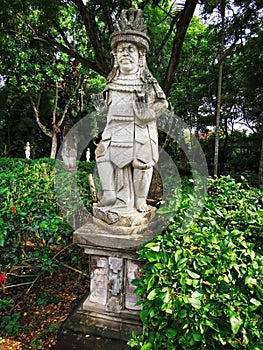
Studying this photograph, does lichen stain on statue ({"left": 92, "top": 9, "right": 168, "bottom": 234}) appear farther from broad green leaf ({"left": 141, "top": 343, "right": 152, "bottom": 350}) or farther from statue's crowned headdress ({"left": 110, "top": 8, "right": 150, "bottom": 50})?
broad green leaf ({"left": 141, "top": 343, "right": 152, "bottom": 350})

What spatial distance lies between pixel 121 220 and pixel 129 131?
77 centimetres

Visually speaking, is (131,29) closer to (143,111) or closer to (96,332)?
(143,111)

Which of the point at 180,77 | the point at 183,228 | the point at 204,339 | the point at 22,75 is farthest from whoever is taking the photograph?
the point at 180,77

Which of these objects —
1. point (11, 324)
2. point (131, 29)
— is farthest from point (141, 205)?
point (11, 324)

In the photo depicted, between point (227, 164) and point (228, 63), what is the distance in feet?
11.3

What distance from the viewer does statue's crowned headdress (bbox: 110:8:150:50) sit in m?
2.09

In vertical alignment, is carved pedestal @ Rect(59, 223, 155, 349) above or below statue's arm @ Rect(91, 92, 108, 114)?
below

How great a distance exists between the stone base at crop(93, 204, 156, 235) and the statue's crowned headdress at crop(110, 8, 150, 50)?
1.46 m

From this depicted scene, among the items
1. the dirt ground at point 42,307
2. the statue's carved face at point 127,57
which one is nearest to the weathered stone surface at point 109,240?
the dirt ground at point 42,307

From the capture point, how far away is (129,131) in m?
2.22

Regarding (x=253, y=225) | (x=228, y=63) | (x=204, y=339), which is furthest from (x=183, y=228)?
(x=228, y=63)

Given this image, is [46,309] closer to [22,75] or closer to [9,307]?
[9,307]

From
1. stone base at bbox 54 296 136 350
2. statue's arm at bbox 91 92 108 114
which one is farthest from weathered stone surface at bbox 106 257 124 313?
statue's arm at bbox 91 92 108 114

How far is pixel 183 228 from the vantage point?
1.85 metres
